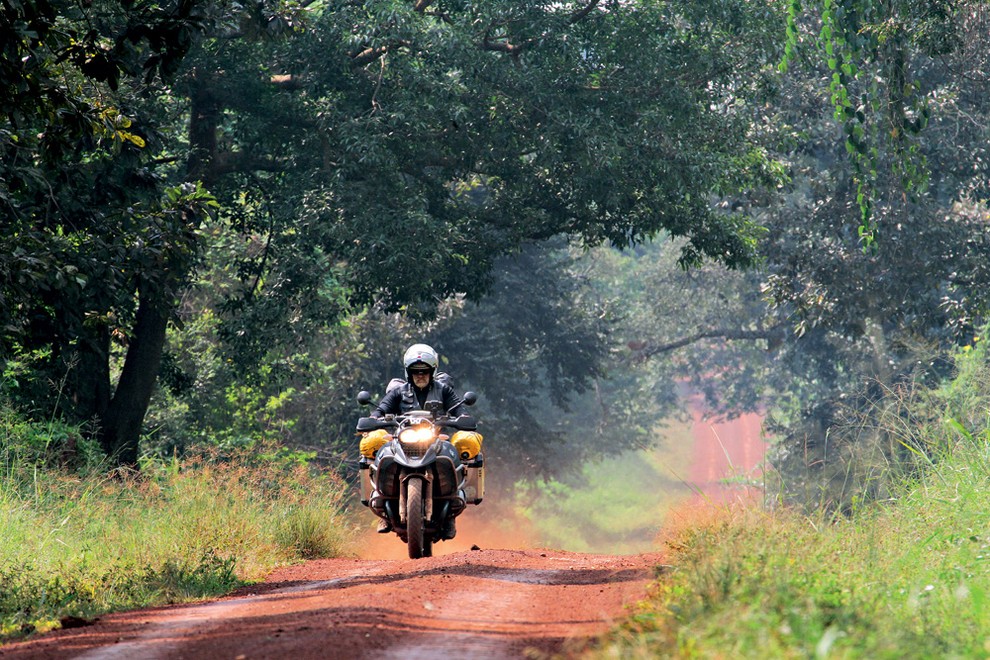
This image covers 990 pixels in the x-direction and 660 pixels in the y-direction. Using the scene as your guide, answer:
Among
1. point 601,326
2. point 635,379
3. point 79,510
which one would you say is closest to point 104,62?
point 79,510

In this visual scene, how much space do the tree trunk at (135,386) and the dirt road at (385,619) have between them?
748 centimetres

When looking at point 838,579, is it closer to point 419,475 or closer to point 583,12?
point 419,475

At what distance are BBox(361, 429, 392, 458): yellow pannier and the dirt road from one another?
149cm

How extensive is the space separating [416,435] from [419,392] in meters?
1.01

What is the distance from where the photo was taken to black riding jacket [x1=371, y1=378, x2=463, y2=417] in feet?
42.9

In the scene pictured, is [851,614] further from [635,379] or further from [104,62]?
[635,379]

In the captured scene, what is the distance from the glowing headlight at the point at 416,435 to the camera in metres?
12.3

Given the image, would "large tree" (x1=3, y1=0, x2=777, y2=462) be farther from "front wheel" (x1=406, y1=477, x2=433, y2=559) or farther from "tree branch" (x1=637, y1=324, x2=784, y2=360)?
"tree branch" (x1=637, y1=324, x2=784, y2=360)

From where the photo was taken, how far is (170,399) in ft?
89.9

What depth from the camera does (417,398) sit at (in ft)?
43.4

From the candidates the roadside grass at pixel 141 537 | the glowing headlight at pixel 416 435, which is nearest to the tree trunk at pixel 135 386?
the roadside grass at pixel 141 537

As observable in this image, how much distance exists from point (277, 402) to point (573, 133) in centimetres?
924

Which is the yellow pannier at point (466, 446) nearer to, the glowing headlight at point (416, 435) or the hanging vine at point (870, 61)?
the glowing headlight at point (416, 435)

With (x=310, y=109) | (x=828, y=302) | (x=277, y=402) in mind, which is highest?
(x=310, y=109)
